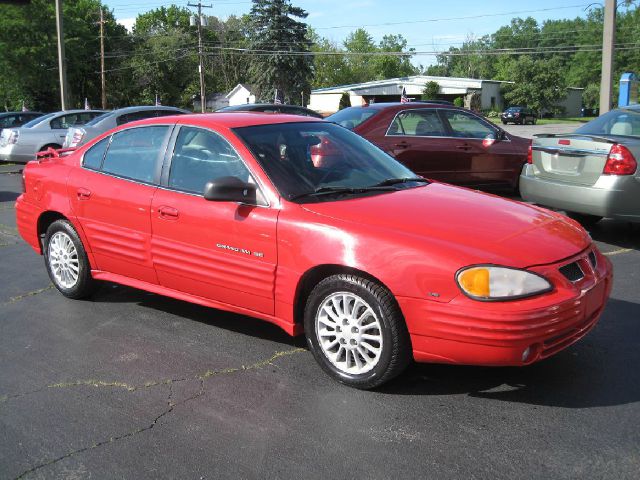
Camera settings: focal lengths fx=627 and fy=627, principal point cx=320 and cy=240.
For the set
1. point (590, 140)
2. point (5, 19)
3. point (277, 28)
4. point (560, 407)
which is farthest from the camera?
point (277, 28)

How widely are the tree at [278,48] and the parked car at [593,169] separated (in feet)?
198

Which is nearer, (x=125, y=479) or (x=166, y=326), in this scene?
(x=125, y=479)

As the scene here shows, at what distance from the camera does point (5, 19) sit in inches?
1874

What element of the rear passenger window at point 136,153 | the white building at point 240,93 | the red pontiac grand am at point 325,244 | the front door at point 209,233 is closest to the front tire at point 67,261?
the red pontiac grand am at point 325,244

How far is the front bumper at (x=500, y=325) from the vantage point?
10.3 feet

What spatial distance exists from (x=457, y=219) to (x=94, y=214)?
284 centimetres

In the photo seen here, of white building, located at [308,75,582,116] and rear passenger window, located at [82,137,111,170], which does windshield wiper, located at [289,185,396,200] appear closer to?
rear passenger window, located at [82,137,111,170]

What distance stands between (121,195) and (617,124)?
19.1ft

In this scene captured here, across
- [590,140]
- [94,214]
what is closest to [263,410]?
[94,214]

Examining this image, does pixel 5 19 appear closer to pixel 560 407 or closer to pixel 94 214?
pixel 94 214

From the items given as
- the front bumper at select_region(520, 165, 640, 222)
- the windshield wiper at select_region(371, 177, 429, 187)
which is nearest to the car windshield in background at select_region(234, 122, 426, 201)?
the windshield wiper at select_region(371, 177, 429, 187)

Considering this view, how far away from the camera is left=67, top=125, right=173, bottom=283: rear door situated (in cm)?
459

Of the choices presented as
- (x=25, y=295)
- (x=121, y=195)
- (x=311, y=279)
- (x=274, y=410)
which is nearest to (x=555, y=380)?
(x=311, y=279)

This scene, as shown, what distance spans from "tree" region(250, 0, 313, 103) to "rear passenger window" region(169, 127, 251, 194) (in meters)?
63.2
